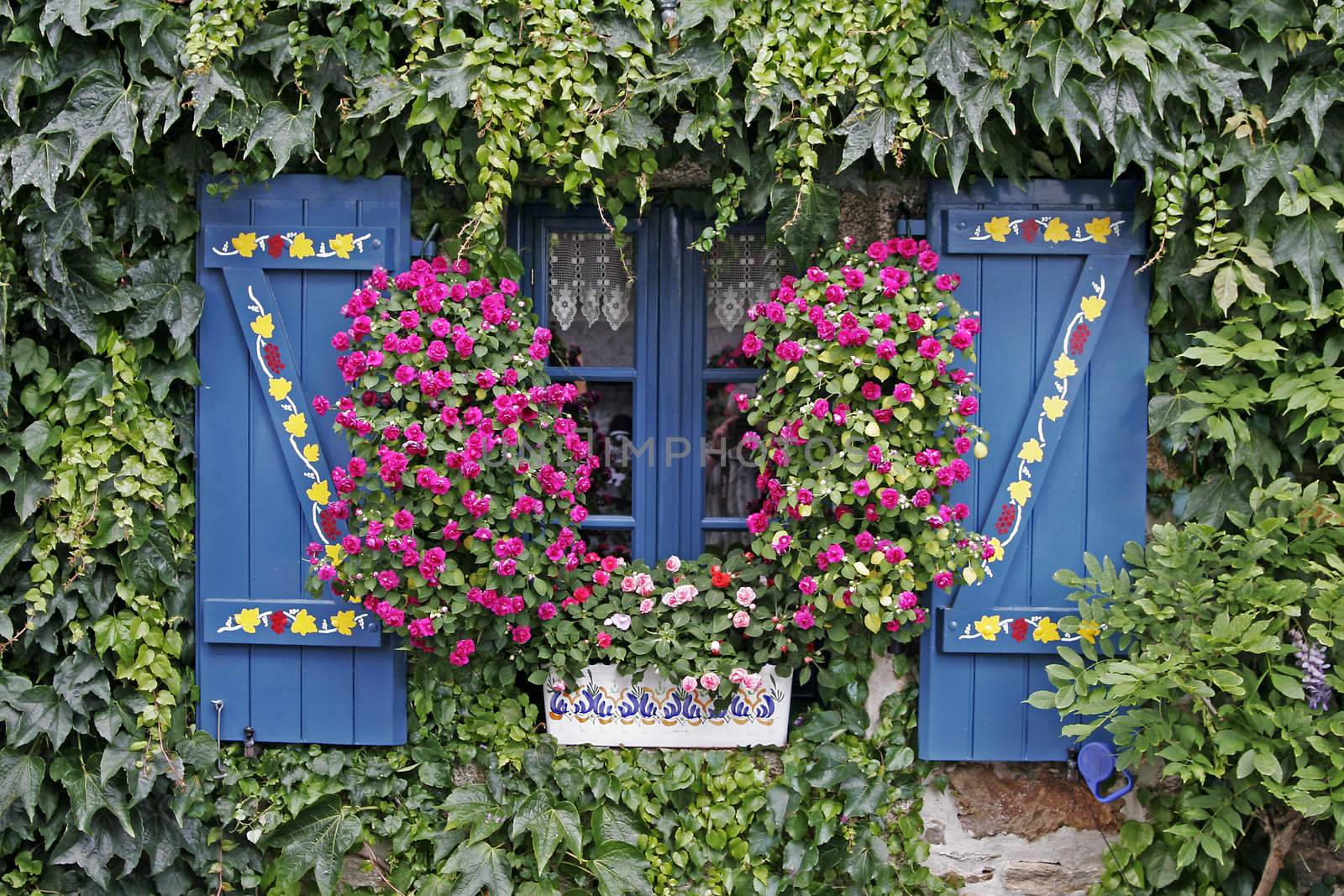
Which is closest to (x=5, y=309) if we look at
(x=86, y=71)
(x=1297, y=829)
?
(x=86, y=71)

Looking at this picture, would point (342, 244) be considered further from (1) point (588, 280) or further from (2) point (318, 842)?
(2) point (318, 842)

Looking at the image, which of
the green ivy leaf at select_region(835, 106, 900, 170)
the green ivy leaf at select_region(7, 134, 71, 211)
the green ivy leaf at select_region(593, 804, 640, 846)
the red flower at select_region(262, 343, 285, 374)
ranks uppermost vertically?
the green ivy leaf at select_region(835, 106, 900, 170)

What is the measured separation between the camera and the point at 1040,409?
9.62 ft

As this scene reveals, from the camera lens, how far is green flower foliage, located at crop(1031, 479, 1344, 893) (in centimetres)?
254

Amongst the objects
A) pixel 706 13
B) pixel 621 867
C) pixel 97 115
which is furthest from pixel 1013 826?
pixel 97 115

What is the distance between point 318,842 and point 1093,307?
2593 mm

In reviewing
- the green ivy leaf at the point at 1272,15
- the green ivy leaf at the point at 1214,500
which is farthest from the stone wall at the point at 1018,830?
the green ivy leaf at the point at 1272,15

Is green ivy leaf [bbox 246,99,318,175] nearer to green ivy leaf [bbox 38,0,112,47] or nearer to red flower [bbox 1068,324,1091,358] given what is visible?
green ivy leaf [bbox 38,0,112,47]

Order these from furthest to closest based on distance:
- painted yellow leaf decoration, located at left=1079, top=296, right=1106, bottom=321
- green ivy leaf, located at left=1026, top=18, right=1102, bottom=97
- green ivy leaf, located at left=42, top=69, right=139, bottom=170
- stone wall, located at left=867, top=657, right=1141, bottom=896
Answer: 1. stone wall, located at left=867, top=657, right=1141, bottom=896
2. painted yellow leaf decoration, located at left=1079, top=296, right=1106, bottom=321
3. green ivy leaf, located at left=42, top=69, right=139, bottom=170
4. green ivy leaf, located at left=1026, top=18, right=1102, bottom=97

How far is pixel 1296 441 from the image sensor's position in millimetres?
2857

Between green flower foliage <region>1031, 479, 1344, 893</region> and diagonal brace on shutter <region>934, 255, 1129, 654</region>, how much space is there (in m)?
0.11

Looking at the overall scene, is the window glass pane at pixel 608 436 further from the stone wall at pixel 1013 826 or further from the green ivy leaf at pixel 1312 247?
the green ivy leaf at pixel 1312 247

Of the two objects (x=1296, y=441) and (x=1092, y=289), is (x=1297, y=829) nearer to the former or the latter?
(x=1296, y=441)

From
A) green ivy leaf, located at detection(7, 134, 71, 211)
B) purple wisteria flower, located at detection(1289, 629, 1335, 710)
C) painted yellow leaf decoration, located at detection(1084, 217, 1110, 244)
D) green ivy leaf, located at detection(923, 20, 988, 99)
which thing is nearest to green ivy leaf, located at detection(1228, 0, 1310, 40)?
painted yellow leaf decoration, located at detection(1084, 217, 1110, 244)
